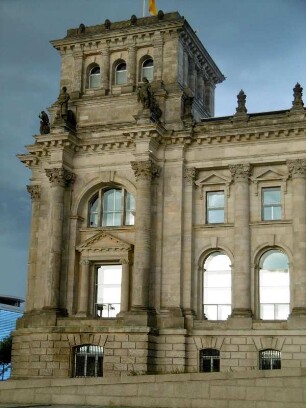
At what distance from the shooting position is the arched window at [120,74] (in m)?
49.1

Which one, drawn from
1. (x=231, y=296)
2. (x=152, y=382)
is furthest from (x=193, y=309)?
(x=152, y=382)

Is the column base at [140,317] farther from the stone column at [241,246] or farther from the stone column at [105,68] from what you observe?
the stone column at [105,68]

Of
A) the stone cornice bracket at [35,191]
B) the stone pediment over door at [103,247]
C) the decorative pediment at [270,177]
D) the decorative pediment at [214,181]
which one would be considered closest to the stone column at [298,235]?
the decorative pediment at [270,177]

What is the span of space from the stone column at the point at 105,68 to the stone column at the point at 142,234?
744 centimetres

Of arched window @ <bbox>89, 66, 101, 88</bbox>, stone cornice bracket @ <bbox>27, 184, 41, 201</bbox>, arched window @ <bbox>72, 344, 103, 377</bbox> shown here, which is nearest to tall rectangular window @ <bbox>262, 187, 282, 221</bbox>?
→ arched window @ <bbox>72, 344, 103, 377</bbox>

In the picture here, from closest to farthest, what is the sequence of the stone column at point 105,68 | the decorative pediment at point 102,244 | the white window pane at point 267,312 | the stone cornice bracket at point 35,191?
1. the white window pane at point 267,312
2. the decorative pediment at point 102,244
3. the stone cornice bracket at point 35,191
4. the stone column at point 105,68

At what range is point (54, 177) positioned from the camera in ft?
149

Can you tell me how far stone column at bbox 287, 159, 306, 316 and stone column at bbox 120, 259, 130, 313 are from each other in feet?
31.1

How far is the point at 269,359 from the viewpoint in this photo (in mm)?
40875

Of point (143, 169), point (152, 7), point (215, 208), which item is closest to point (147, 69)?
point (152, 7)

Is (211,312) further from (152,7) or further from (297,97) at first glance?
(152,7)

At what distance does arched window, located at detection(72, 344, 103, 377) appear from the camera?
42500 mm

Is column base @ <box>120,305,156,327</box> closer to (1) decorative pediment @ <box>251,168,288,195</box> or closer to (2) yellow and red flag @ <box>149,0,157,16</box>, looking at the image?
(1) decorative pediment @ <box>251,168,288,195</box>

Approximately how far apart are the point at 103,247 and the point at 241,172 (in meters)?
9.31
